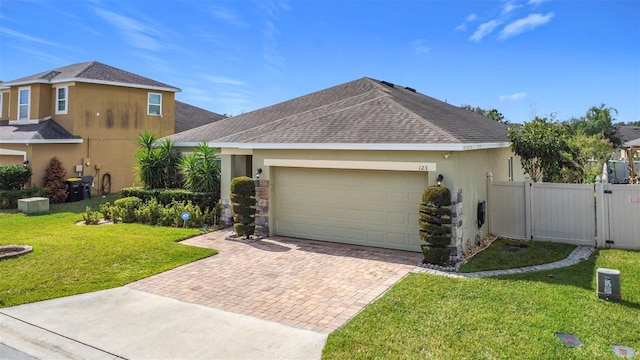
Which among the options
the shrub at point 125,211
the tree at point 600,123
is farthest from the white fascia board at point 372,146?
the tree at point 600,123

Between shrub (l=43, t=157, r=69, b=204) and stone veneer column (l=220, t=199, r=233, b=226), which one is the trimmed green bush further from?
shrub (l=43, t=157, r=69, b=204)

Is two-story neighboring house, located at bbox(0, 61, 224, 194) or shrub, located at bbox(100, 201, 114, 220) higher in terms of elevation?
two-story neighboring house, located at bbox(0, 61, 224, 194)

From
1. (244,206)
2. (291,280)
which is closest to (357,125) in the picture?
(244,206)

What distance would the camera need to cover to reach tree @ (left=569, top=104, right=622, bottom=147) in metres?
49.3

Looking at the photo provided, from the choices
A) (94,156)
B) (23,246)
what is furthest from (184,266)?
(94,156)

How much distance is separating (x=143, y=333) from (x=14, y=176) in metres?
16.4

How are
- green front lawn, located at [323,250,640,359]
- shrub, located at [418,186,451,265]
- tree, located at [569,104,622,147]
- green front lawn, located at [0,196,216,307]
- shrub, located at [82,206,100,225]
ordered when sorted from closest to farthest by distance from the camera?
green front lawn, located at [323,250,640,359], green front lawn, located at [0,196,216,307], shrub, located at [418,186,451,265], shrub, located at [82,206,100,225], tree, located at [569,104,622,147]

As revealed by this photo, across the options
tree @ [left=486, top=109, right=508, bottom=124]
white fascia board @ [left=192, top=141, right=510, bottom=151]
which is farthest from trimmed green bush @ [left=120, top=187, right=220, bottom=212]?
tree @ [left=486, top=109, right=508, bottom=124]

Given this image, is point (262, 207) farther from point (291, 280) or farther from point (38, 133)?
point (38, 133)

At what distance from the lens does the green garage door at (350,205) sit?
33.2ft

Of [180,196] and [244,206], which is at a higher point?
[180,196]

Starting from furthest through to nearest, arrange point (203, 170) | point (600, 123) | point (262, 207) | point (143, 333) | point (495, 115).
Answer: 1. point (600, 123)
2. point (495, 115)
3. point (203, 170)
4. point (262, 207)
5. point (143, 333)

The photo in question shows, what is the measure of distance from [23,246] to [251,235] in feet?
19.0

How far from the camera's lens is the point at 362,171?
34.9 feet
